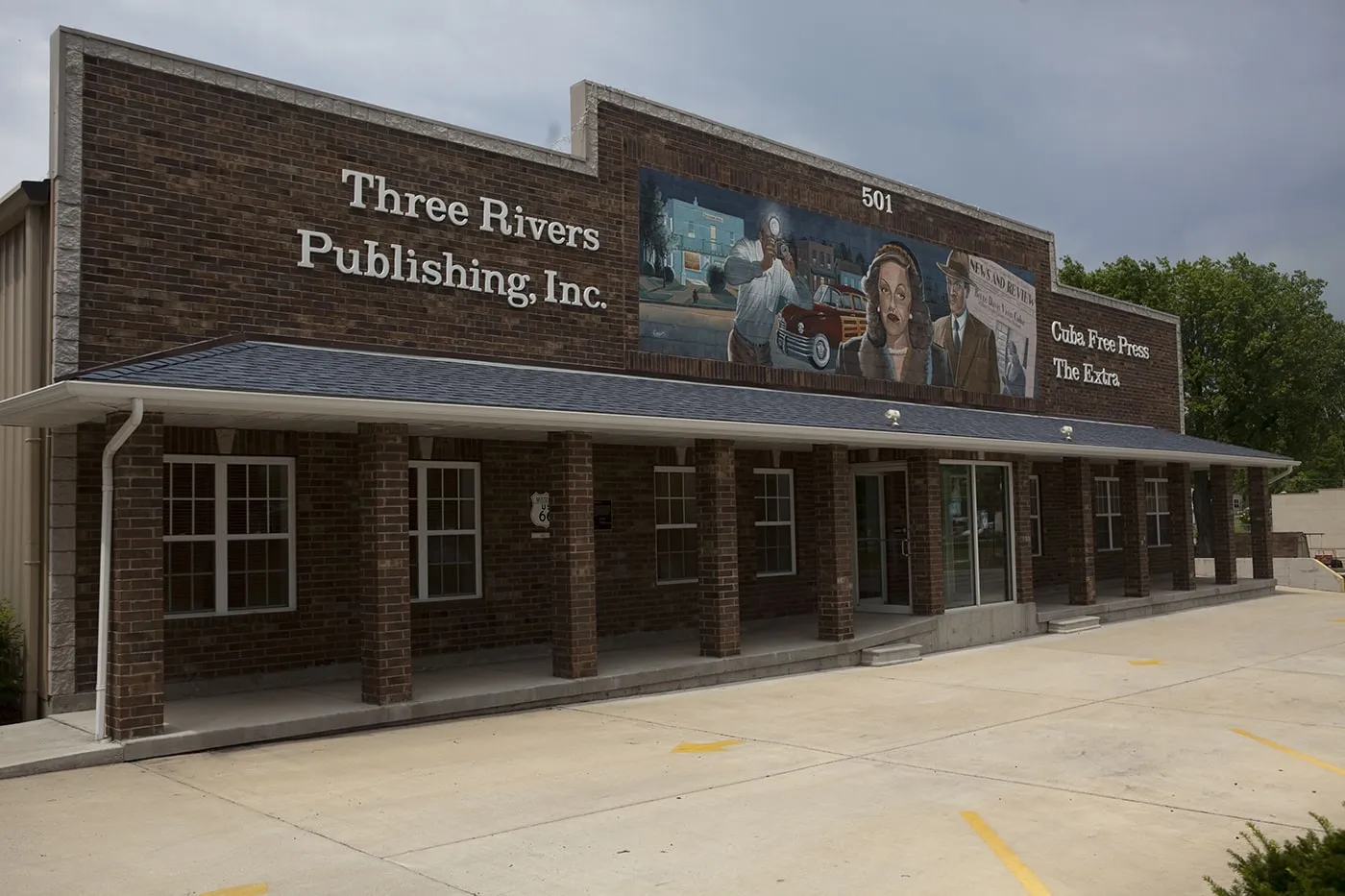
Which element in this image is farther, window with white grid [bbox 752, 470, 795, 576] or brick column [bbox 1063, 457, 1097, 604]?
brick column [bbox 1063, 457, 1097, 604]

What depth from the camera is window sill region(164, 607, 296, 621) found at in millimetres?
11305

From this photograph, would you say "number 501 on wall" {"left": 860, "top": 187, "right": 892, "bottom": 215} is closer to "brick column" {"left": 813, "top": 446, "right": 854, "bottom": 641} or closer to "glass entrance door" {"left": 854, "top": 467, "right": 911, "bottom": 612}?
"glass entrance door" {"left": 854, "top": 467, "right": 911, "bottom": 612}

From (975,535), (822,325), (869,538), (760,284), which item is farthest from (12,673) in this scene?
(975,535)

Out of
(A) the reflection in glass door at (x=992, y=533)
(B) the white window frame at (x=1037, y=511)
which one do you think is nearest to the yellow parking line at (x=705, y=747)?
(A) the reflection in glass door at (x=992, y=533)

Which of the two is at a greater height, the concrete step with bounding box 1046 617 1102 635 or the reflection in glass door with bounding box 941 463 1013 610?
the reflection in glass door with bounding box 941 463 1013 610

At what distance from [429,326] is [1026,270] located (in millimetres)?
14292

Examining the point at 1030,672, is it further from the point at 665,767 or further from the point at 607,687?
the point at 665,767

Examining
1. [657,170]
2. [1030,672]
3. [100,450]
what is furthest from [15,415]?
[1030,672]

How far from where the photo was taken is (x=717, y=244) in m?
16.5

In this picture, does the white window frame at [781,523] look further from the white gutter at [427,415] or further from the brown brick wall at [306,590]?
the brown brick wall at [306,590]

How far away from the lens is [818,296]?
1803 centimetres

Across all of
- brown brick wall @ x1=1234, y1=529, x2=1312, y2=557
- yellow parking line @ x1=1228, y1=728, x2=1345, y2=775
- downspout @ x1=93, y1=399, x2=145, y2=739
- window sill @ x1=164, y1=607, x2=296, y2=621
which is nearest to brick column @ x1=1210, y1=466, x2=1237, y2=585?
brown brick wall @ x1=1234, y1=529, x2=1312, y2=557

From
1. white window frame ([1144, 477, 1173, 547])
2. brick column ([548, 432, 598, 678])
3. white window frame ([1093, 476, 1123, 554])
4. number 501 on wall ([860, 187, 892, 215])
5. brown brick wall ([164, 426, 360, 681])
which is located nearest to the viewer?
brown brick wall ([164, 426, 360, 681])

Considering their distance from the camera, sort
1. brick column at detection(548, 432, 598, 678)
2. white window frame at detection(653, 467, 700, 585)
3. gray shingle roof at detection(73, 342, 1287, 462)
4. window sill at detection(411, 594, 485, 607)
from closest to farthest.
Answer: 1. gray shingle roof at detection(73, 342, 1287, 462)
2. brick column at detection(548, 432, 598, 678)
3. window sill at detection(411, 594, 485, 607)
4. white window frame at detection(653, 467, 700, 585)
